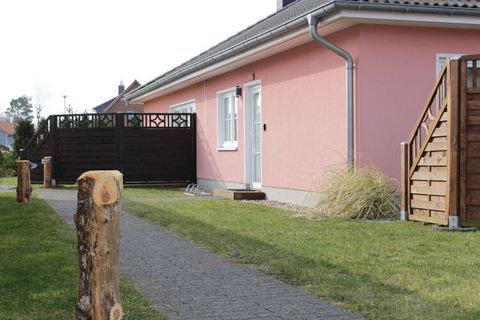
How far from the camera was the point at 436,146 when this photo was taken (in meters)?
9.07

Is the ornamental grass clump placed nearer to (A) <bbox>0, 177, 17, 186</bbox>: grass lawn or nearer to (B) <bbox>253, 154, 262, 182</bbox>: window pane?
(B) <bbox>253, 154, 262, 182</bbox>: window pane

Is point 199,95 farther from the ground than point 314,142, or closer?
farther from the ground

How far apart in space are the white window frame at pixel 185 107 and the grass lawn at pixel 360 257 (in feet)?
30.1

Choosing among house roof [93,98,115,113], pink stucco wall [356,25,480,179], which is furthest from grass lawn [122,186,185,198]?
house roof [93,98,115,113]

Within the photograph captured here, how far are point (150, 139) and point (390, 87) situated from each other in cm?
937

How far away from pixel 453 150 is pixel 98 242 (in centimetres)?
600

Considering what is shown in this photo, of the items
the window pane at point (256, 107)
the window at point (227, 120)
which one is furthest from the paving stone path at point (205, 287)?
the window at point (227, 120)

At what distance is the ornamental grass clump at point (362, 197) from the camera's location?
10039 millimetres

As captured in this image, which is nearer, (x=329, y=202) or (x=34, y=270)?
(x=34, y=270)

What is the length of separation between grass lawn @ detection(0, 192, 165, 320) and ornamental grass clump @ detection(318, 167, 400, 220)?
408 cm

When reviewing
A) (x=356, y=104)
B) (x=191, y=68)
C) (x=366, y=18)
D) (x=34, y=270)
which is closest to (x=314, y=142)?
(x=356, y=104)

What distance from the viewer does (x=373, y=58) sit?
10.9 m

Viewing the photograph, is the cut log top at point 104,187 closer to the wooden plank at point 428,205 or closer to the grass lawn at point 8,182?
the wooden plank at point 428,205

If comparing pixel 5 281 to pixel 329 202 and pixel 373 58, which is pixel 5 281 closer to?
pixel 329 202
